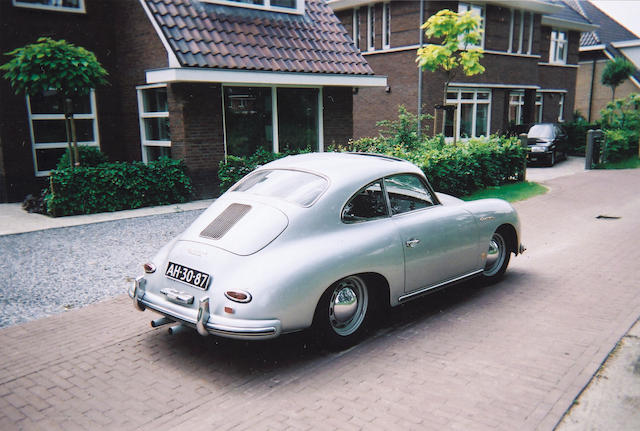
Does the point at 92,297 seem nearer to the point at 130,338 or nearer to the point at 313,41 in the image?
the point at 130,338

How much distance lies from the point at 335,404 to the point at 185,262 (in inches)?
66.9

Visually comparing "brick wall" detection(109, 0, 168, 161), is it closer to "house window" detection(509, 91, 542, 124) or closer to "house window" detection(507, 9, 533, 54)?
"house window" detection(507, 9, 533, 54)

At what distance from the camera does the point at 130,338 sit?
4.78m

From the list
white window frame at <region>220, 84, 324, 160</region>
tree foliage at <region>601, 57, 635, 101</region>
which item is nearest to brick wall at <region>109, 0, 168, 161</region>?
white window frame at <region>220, 84, 324, 160</region>

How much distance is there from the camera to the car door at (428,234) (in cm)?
493

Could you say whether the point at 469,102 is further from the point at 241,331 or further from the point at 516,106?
the point at 241,331

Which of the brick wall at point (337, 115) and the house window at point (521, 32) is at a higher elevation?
the house window at point (521, 32)

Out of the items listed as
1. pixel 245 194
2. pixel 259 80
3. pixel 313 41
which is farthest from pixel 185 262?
pixel 313 41

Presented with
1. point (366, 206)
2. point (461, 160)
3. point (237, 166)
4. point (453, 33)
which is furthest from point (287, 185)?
point (453, 33)

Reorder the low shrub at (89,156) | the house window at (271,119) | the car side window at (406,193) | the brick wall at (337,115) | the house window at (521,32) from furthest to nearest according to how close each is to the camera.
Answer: the house window at (521,32) < the brick wall at (337,115) < the house window at (271,119) < the low shrub at (89,156) < the car side window at (406,193)

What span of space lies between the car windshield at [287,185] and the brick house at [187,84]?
6242 millimetres

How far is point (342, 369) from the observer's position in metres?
4.12

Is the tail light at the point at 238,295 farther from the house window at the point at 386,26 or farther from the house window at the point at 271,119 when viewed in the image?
the house window at the point at 386,26

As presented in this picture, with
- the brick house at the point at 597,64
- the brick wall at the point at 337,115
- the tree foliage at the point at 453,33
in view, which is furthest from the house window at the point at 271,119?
the brick house at the point at 597,64
